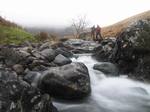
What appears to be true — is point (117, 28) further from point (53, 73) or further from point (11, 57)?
point (53, 73)

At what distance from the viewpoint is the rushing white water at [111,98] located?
4.88 metres

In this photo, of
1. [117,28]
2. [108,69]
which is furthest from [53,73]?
[117,28]

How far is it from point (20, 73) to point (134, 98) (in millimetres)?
5741

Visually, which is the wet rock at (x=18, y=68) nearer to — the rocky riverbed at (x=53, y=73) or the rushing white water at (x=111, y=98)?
the rocky riverbed at (x=53, y=73)

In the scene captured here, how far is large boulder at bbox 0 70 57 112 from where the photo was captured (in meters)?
2.44

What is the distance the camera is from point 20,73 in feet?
22.0

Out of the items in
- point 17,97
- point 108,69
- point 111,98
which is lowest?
point 111,98

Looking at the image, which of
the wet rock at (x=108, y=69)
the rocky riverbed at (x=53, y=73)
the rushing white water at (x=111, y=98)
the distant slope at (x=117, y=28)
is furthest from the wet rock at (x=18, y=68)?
the distant slope at (x=117, y=28)

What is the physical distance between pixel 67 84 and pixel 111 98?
2.32 meters

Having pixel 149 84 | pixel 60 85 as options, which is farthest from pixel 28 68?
pixel 149 84

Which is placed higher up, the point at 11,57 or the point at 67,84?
the point at 11,57

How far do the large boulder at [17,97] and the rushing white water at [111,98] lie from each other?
72.8 inches

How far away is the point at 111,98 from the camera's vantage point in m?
5.84

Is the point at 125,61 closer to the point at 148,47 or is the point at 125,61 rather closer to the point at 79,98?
the point at 148,47
